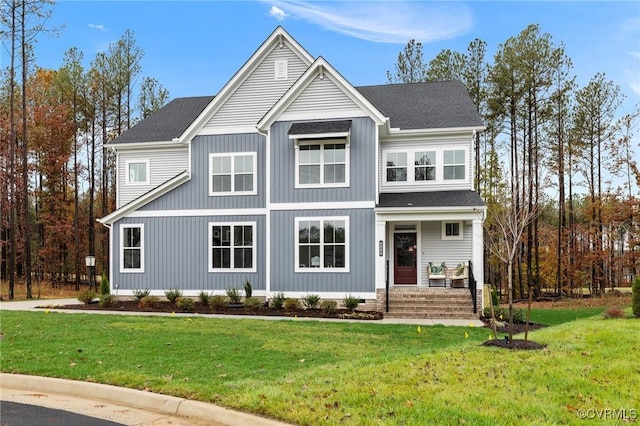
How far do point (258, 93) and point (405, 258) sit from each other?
787 centimetres

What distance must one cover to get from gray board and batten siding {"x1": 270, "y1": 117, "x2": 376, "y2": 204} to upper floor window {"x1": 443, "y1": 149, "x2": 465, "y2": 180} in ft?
10.1

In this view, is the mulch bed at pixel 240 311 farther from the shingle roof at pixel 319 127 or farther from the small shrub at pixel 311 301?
the shingle roof at pixel 319 127

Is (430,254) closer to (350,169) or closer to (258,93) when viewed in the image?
(350,169)

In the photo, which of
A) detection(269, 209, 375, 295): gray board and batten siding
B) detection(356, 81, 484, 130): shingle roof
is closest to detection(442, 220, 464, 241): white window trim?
detection(269, 209, 375, 295): gray board and batten siding

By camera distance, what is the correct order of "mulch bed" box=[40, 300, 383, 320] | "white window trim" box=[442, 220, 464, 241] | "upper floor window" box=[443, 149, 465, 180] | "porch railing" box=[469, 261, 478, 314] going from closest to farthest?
"mulch bed" box=[40, 300, 383, 320]
"porch railing" box=[469, 261, 478, 314]
"white window trim" box=[442, 220, 464, 241]
"upper floor window" box=[443, 149, 465, 180]

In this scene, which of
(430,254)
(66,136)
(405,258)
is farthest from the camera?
(66,136)

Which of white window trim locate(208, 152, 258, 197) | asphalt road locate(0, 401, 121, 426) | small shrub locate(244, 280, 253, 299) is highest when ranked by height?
white window trim locate(208, 152, 258, 197)

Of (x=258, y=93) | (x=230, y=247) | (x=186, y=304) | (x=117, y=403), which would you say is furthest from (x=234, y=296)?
(x=117, y=403)

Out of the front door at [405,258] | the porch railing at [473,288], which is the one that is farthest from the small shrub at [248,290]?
the porch railing at [473,288]

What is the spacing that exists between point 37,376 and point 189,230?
A: 1150 cm

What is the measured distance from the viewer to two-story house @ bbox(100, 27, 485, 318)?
16156 millimetres

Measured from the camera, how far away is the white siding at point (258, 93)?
18125mm

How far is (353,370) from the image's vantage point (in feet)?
21.4

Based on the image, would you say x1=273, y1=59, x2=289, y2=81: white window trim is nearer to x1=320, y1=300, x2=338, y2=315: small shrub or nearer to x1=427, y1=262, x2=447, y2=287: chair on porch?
x1=320, y1=300, x2=338, y2=315: small shrub
